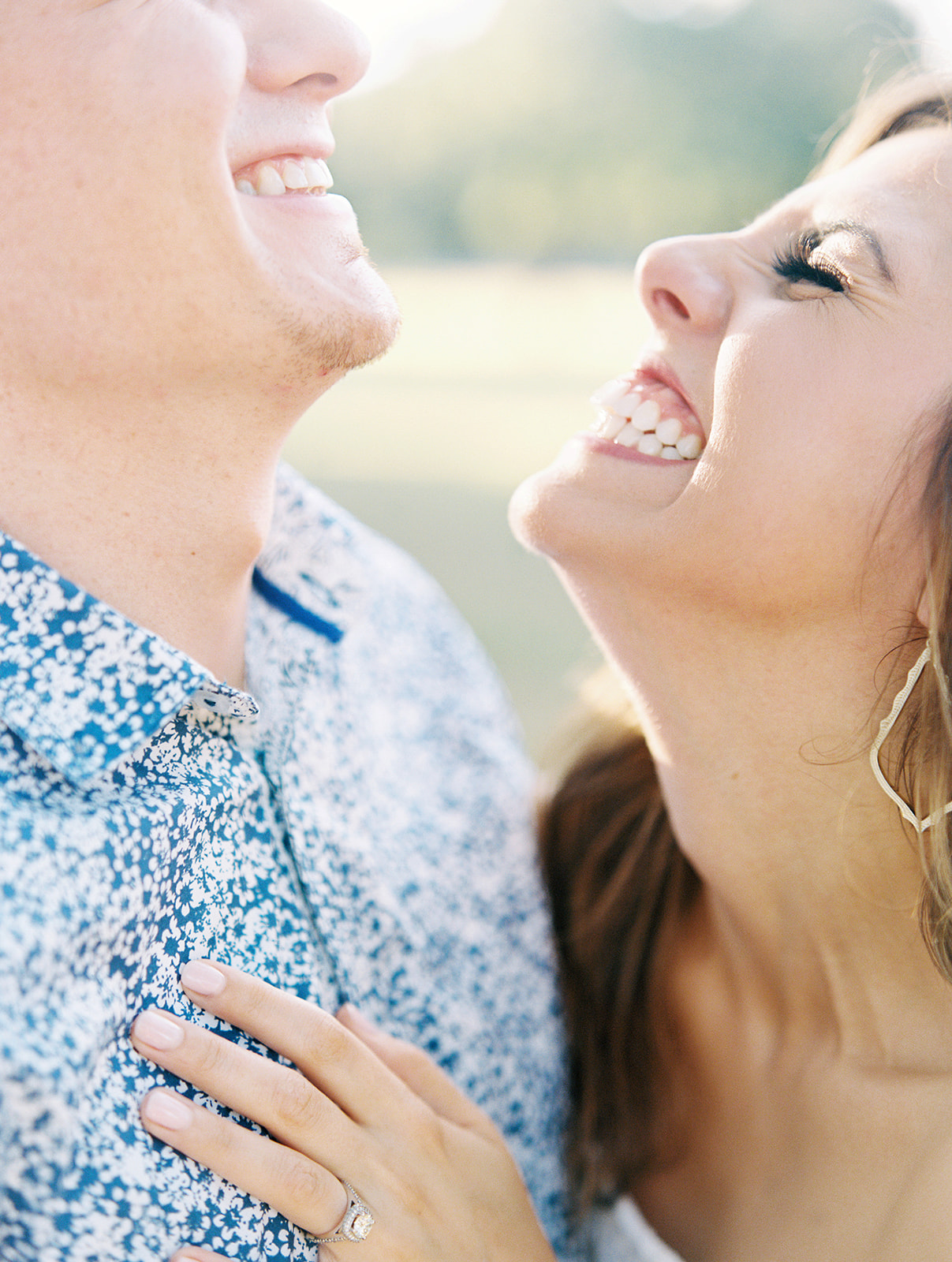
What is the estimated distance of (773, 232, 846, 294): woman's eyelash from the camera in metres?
1.54

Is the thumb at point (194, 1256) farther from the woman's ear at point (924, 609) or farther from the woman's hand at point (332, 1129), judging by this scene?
the woman's ear at point (924, 609)

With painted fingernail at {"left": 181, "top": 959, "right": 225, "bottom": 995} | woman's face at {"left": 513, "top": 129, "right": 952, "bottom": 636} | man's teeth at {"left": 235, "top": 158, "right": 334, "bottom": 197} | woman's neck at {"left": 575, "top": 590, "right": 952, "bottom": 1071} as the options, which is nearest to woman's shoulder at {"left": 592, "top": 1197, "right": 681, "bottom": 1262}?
woman's neck at {"left": 575, "top": 590, "right": 952, "bottom": 1071}

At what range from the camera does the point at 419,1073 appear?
144 cm

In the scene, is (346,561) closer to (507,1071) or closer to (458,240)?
(507,1071)

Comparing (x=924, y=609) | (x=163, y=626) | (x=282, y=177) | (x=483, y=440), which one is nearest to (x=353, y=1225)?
(x=163, y=626)

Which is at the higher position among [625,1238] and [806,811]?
[806,811]

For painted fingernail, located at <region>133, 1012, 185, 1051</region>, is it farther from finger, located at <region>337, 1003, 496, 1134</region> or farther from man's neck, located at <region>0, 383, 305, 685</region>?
man's neck, located at <region>0, 383, 305, 685</region>

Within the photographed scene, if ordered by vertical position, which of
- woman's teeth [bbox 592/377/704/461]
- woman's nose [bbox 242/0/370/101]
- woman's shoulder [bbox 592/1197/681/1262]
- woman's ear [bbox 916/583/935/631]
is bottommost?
woman's shoulder [bbox 592/1197/681/1262]

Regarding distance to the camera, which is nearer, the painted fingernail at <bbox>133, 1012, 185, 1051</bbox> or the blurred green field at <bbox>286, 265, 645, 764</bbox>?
the painted fingernail at <bbox>133, 1012, 185, 1051</bbox>

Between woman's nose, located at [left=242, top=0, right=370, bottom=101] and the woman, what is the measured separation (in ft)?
1.75

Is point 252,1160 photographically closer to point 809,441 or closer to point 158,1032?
point 158,1032

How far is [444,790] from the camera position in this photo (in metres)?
1.90

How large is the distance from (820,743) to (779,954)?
41cm

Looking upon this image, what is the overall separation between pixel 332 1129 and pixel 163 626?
26.3 inches
